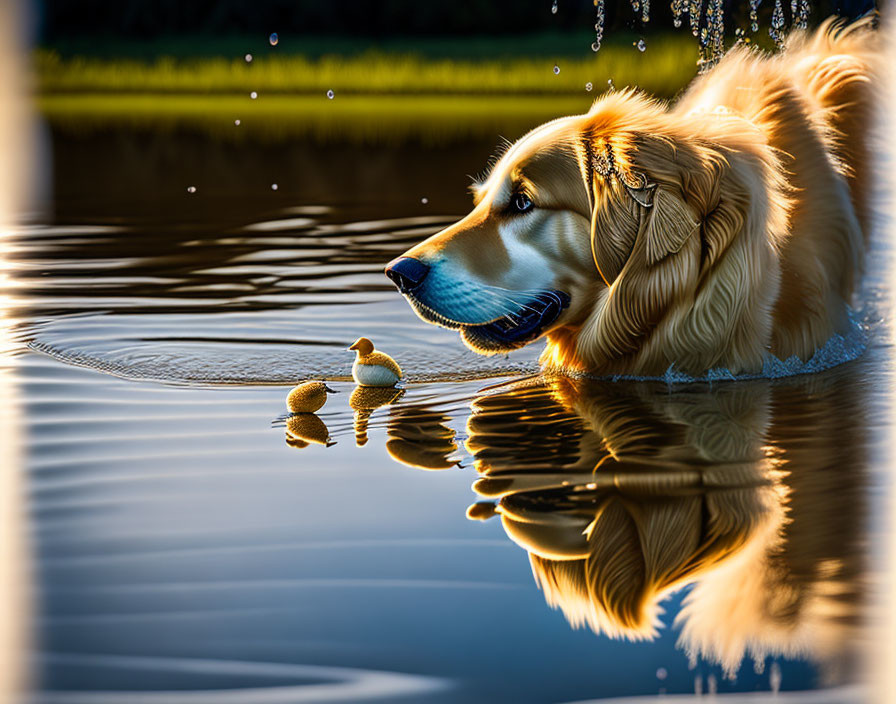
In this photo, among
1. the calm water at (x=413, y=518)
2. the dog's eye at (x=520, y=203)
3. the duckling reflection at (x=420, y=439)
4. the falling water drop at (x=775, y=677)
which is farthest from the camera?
the dog's eye at (x=520, y=203)

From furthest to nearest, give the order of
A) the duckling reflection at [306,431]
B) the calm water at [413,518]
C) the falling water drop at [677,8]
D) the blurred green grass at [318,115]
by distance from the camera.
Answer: the blurred green grass at [318,115]
the falling water drop at [677,8]
the duckling reflection at [306,431]
the calm water at [413,518]

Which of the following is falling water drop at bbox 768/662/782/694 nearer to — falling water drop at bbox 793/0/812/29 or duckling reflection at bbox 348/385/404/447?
duckling reflection at bbox 348/385/404/447

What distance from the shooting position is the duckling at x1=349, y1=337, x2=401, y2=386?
5.51m

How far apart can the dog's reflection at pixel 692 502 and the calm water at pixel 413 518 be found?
12mm

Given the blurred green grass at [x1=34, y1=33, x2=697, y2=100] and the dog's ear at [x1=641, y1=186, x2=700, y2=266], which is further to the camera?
the blurred green grass at [x1=34, y1=33, x2=697, y2=100]

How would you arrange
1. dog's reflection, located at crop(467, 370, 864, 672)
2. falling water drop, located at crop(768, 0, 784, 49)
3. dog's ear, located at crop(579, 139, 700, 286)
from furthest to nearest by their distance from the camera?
falling water drop, located at crop(768, 0, 784, 49) → dog's ear, located at crop(579, 139, 700, 286) → dog's reflection, located at crop(467, 370, 864, 672)

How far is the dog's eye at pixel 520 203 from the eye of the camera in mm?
5238

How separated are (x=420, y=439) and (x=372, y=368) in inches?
32.7

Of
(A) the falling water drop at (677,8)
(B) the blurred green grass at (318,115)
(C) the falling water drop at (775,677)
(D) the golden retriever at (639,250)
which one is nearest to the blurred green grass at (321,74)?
(B) the blurred green grass at (318,115)

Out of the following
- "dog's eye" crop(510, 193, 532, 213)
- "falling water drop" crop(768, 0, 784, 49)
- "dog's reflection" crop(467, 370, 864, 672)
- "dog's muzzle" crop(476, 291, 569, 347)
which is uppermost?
"falling water drop" crop(768, 0, 784, 49)

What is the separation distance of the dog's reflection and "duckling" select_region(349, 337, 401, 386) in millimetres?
447

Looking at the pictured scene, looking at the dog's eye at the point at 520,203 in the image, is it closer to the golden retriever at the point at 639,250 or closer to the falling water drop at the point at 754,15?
the golden retriever at the point at 639,250

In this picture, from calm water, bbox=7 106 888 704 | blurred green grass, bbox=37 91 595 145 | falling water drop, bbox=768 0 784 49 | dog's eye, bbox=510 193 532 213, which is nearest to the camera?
calm water, bbox=7 106 888 704

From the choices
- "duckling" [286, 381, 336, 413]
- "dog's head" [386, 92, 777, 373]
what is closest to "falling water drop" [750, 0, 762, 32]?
"dog's head" [386, 92, 777, 373]
